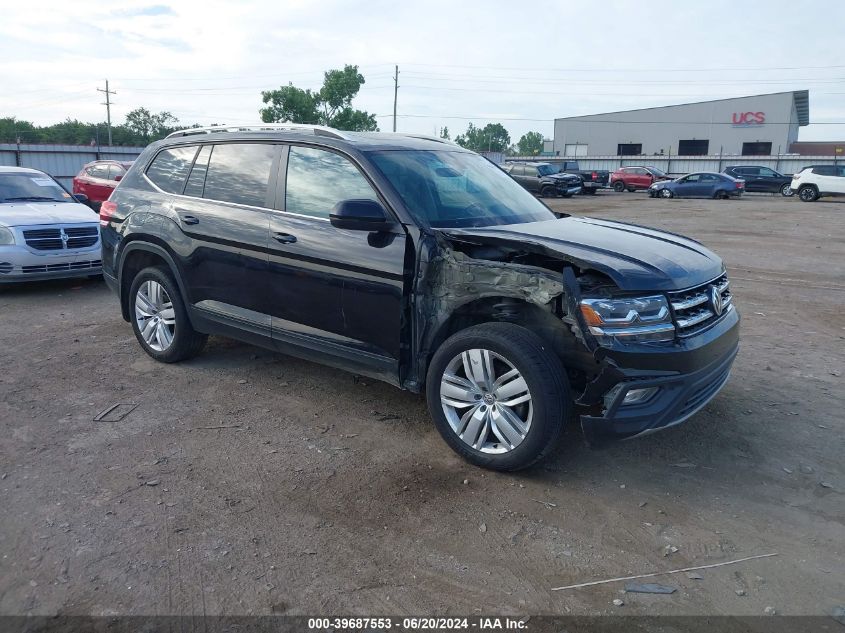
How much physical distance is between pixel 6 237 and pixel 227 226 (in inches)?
194

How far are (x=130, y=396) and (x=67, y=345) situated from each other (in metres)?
1.76

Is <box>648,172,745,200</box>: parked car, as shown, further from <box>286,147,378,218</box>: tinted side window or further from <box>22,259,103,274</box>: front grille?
<box>286,147,378,218</box>: tinted side window

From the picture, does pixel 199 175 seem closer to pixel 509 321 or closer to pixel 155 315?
pixel 155 315

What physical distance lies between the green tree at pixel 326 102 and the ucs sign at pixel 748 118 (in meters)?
33.4

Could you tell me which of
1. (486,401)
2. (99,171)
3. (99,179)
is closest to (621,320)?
(486,401)

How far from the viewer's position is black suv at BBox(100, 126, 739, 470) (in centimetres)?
354

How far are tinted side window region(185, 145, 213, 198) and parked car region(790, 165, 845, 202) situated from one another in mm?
30538

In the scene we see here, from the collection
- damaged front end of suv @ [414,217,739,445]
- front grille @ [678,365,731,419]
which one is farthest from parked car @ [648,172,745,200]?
front grille @ [678,365,731,419]

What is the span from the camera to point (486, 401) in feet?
12.5

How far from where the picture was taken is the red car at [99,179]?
1702cm

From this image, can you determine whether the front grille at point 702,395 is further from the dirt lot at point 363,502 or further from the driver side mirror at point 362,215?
the driver side mirror at point 362,215

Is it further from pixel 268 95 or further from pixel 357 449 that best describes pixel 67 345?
pixel 268 95

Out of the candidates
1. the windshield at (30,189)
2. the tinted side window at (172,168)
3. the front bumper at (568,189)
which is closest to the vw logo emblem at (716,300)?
the tinted side window at (172,168)

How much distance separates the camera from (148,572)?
2.93 m
